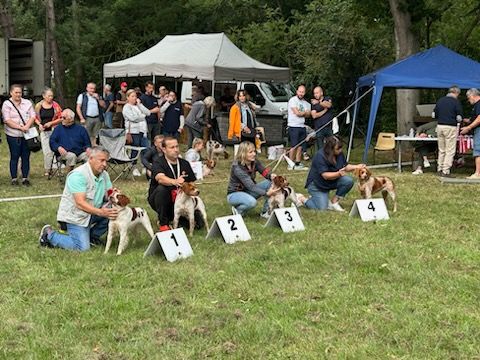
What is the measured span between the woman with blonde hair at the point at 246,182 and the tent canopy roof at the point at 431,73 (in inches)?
216

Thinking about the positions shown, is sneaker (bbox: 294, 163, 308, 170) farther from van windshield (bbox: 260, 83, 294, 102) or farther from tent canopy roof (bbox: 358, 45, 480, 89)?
van windshield (bbox: 260, 83, 294, 102)

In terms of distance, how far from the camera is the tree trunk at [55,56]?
2475 cm

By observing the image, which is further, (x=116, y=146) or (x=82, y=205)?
(x=116, y=146)

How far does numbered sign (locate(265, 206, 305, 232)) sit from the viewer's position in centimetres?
681

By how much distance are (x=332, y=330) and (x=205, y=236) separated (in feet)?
9.08

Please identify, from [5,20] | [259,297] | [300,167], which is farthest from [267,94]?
[259,297]

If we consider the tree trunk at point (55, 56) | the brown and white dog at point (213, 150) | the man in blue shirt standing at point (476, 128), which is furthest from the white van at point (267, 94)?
the tree trunk at point (55, 56)

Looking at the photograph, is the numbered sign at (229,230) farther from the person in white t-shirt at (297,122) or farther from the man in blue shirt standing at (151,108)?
the man in blue shirt standing at (151,108)

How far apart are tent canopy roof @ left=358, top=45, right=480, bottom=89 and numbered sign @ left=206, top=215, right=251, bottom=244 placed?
21.6 ft

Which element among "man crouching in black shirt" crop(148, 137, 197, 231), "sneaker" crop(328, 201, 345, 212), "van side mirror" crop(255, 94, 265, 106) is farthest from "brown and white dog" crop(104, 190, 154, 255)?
"van side mirror" crop(255, 94, 265, 106)

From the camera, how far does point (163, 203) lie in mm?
6711

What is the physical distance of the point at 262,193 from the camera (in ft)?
24.1

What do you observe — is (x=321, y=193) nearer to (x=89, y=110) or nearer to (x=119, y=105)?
(x=89, y=110)

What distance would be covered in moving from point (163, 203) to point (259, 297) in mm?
2332
